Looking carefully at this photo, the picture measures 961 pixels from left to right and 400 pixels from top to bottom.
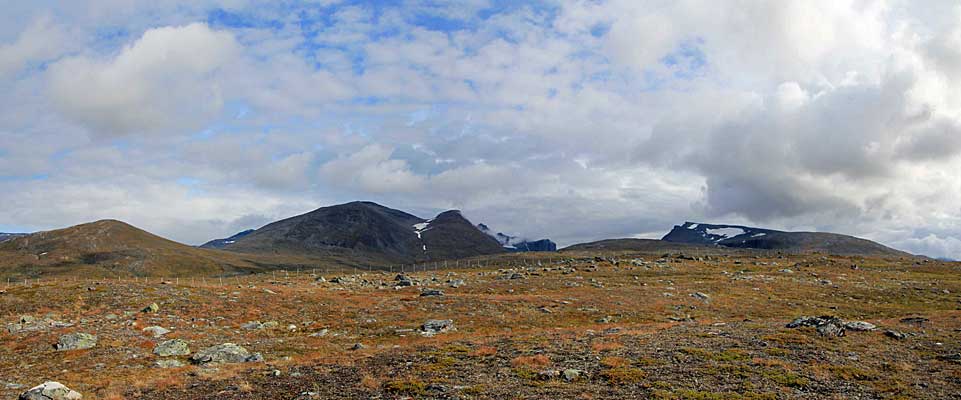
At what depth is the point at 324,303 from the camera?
62375 mm

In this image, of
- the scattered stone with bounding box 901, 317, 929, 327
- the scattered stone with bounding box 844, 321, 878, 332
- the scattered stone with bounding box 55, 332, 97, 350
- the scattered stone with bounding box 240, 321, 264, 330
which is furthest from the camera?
the scattered stone with bounding box 240, 321, 264, 330

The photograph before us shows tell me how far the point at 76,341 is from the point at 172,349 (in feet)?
28.3

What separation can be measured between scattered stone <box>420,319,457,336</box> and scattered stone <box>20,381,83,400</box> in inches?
1022

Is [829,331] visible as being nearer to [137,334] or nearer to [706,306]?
[706,306]

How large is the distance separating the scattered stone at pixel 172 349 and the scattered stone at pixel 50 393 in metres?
12.5

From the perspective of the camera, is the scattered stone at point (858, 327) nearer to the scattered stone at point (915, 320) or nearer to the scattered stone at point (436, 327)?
the scattered stone at point (915, 320)

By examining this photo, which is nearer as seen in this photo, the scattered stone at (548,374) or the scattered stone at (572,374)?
the scattered stone at (572,374)

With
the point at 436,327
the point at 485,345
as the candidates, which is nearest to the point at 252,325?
the point at 436,327

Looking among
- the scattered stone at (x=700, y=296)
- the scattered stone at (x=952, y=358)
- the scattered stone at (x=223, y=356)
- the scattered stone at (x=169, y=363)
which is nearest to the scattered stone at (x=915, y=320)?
the scattered stone at (x=952, y=358)

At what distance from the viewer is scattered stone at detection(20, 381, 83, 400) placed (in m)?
25.5

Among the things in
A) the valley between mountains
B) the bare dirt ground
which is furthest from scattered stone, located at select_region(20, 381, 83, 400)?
the bare dirt ground

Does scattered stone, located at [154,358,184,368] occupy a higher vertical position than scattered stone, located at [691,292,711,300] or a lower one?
lower

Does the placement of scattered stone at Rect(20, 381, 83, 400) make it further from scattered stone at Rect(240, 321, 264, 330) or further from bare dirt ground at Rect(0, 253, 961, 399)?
scattered stone at Rect(240, 321, 264, 330)

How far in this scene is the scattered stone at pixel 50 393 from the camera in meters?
25.5
